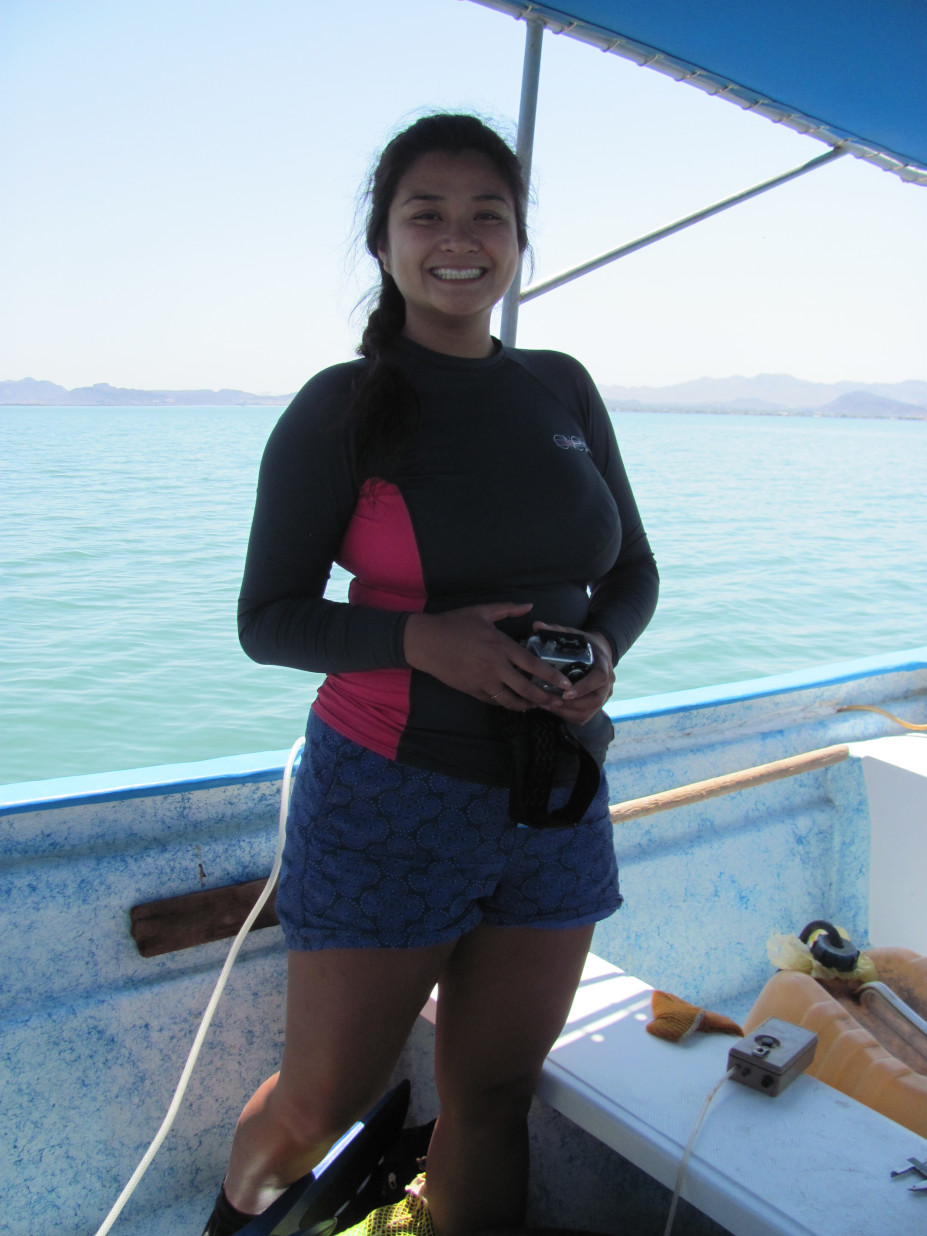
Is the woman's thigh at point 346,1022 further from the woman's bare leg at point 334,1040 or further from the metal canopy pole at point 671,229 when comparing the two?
the metal canopy pole at point 671,229

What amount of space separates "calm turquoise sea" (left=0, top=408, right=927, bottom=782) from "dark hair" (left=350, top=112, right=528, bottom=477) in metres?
4.39

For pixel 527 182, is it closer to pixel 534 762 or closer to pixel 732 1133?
pixel 534 762

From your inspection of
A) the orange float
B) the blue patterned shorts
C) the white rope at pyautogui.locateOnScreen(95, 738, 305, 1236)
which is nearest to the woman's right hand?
the blue patterned shorts

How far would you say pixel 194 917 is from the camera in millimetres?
1313

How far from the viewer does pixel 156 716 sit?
5.72 metres

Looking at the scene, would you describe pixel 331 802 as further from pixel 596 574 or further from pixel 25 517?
pixel 25 517

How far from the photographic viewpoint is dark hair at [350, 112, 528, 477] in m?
0.91

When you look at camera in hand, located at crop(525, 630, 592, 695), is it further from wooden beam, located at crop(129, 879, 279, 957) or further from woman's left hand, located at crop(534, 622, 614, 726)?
wooden beam, located at crop(129, 879, 279, 957)

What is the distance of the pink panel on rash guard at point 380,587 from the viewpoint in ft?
3.01

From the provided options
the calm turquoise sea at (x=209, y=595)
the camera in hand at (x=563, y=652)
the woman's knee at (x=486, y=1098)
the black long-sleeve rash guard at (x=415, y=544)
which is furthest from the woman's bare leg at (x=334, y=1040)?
the calm turquoise sea at (x=209, y=595)

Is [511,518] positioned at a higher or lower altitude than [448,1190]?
higher

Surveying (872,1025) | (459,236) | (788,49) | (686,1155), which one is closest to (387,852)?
(686,1155)

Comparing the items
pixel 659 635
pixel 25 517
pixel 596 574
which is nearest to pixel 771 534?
pixel 659 635

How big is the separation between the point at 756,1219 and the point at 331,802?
570 millimetres
